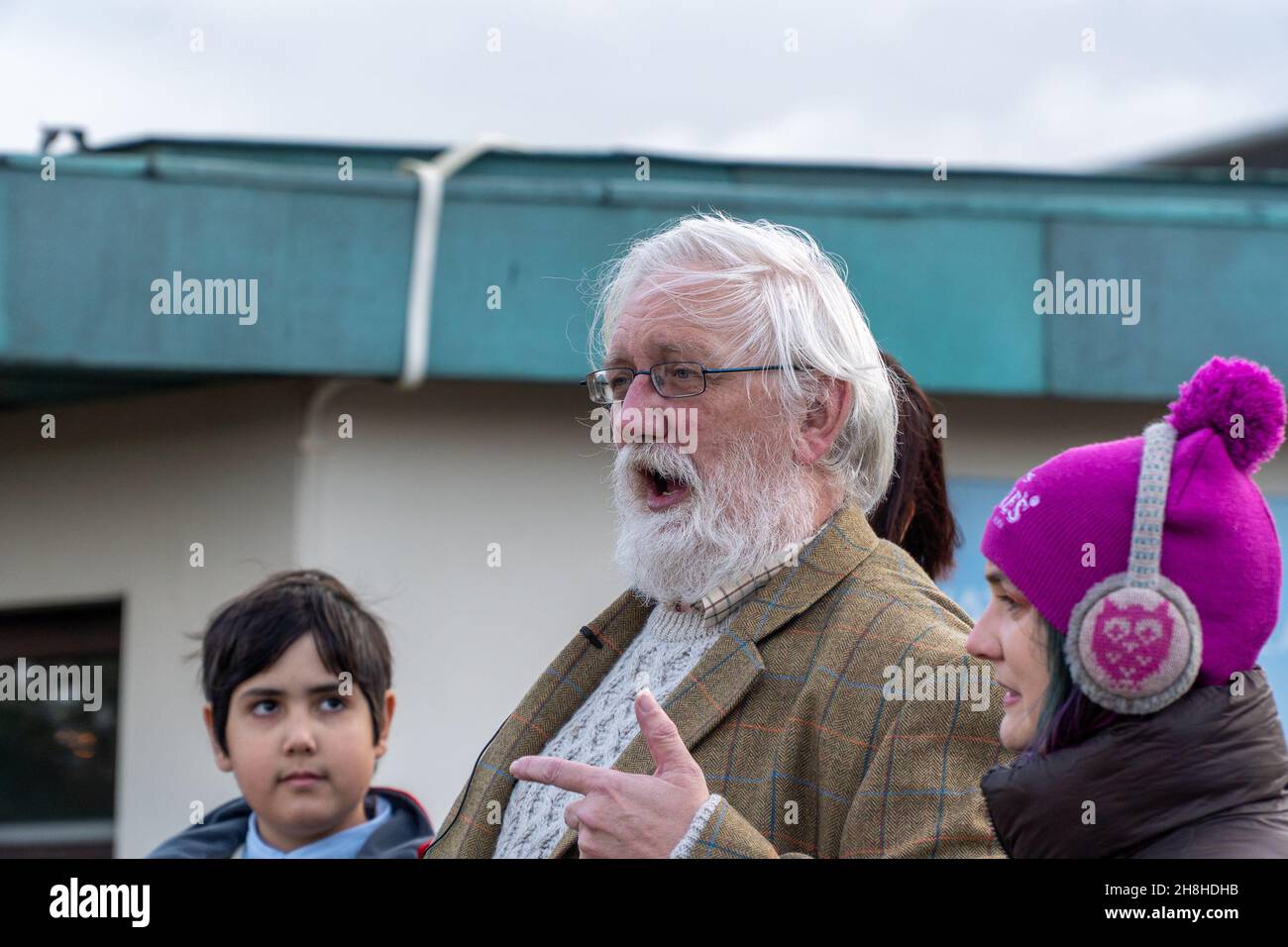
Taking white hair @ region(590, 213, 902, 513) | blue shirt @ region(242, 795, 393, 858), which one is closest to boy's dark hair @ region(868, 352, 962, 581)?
white hair @ region(590, 213, 902, 513)

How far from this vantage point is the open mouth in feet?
9.42

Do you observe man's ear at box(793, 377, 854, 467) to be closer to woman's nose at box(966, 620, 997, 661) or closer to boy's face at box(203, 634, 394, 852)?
woman's nose at box(966, 620, 997, 661)

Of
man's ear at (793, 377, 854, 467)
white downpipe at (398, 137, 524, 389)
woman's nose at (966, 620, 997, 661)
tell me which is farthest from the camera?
white downpipe at (398, 137, 524, 389)

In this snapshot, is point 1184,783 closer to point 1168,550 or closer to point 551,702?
point 1168,550

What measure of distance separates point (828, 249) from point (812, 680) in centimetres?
382

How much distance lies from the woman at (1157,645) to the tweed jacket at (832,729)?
0.24 metres

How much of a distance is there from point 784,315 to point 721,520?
0.38m

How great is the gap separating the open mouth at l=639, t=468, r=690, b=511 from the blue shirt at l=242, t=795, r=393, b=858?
112 centimetres

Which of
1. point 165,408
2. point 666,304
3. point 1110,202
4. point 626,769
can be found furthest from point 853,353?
point 165,408

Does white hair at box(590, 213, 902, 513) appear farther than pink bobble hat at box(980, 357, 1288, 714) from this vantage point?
Yes

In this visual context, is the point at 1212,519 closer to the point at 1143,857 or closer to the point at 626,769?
the point at 1143,857

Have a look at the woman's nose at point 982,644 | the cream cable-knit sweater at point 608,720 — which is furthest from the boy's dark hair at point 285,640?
the woman's nose at point 982,644

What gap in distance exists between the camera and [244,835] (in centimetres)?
364

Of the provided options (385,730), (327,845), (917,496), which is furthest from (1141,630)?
(385,730)
